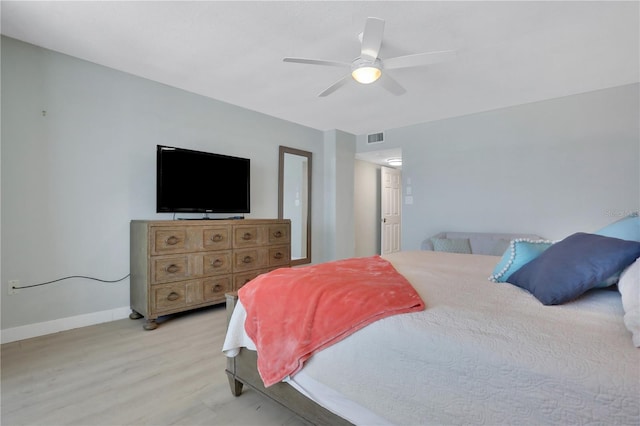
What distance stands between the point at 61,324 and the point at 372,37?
11.2ft

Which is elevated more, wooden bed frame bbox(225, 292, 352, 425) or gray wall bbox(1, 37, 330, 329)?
gray wall bbox(1, 37, 330, 329)

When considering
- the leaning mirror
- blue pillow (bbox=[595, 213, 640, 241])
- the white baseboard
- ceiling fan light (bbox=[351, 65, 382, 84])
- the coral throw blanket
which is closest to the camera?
the coral throw blanket

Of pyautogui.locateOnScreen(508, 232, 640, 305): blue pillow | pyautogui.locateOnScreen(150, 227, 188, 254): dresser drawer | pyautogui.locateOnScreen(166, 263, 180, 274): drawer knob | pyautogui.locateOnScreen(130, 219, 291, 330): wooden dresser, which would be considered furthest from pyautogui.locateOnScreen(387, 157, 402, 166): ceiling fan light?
pyautogui.locateOnScreen(508, 232, 640, 305): blue pillow

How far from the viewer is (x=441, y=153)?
4516mm

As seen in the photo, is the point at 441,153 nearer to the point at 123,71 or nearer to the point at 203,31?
the point at 203,31

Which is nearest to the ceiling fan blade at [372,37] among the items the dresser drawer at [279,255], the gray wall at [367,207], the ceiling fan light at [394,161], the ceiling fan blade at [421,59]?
the ceiling fan blade at [421,59]

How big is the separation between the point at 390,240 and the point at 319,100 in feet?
11.9

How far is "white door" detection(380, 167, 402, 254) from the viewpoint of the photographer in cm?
619

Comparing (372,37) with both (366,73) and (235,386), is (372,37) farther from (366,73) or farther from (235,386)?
(235,386)

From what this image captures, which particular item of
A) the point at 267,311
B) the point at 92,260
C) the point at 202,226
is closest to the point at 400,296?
the point at 267,311

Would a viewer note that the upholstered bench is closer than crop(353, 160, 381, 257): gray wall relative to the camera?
Yes

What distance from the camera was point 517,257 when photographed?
1635 millimetres

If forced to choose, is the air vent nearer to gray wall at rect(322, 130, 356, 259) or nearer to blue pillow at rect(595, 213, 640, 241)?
gray wall at rect(322, 130, 356, 259)

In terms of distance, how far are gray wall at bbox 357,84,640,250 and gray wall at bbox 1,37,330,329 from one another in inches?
135
